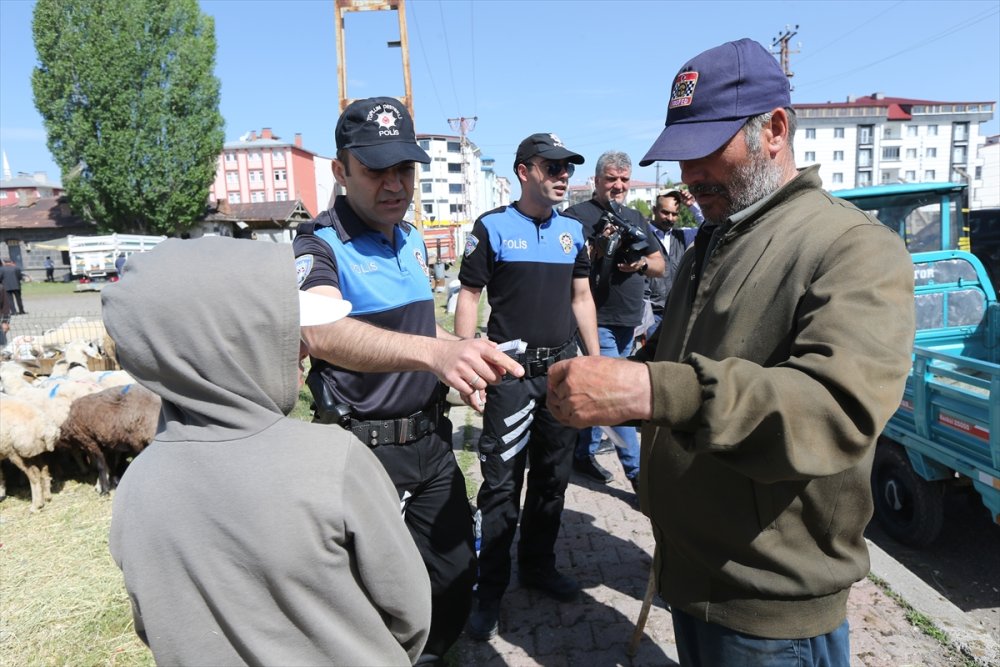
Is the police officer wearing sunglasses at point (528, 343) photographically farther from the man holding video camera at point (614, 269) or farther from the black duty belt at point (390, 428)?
the man holding video camera at point (614, 269)

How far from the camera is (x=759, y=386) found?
50.1 inches

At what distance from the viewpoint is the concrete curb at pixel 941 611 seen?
317 centimetres

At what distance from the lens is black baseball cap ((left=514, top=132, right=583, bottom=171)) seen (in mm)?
3812

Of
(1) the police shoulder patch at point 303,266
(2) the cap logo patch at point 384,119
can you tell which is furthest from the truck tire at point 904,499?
(1) the police shoulder patch at point 303,266

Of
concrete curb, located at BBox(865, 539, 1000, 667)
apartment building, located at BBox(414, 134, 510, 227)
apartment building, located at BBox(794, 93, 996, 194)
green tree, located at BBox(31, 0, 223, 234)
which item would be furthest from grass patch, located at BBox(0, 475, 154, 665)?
apartment building, located at BBox(794, 93, 996, 194)

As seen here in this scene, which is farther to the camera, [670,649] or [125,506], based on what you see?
[670,649]

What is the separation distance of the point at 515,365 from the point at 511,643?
2.06 meters

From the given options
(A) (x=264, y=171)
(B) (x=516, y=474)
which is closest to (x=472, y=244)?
(B) (x=516, y=474)

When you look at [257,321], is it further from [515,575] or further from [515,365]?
[515,575]

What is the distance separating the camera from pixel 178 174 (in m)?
38.7

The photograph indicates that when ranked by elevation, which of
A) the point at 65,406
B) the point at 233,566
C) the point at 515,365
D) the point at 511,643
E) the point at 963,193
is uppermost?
the point at 963,193

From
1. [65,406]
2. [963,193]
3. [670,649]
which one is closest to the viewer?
[670,649]

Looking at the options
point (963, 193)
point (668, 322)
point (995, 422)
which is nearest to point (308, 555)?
point (668, 322)

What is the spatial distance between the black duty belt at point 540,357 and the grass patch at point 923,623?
228 cm
